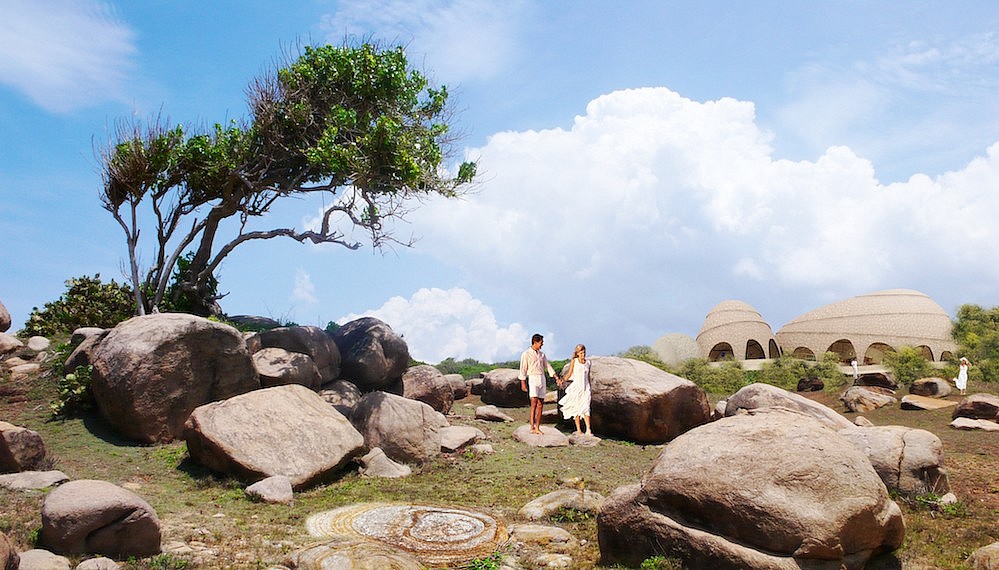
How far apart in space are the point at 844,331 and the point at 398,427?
155 feet

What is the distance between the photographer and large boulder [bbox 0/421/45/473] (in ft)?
38.1

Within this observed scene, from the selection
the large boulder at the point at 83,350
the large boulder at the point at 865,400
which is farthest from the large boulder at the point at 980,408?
the large boulder at the point at 83,350

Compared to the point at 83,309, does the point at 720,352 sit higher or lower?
lower

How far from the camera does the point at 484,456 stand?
14.7 m

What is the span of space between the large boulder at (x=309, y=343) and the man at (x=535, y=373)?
546 centimetres

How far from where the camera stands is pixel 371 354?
2020 cm

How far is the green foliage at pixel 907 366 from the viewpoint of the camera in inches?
1396

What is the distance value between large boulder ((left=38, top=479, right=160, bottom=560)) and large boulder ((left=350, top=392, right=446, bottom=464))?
5944 millimetres

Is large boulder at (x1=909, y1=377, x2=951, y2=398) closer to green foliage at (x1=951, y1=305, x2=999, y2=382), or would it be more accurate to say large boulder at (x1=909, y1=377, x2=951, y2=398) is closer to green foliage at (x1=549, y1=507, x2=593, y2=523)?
green foliage at (x1=951, y1=305, x2=999, y2=382)

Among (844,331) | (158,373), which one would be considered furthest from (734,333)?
(158,373)

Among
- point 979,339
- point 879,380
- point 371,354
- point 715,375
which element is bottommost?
point 879,380

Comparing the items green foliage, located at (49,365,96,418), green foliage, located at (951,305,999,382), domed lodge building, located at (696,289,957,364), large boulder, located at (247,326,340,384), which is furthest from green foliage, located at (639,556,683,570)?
domed lodge building, located at (696,289,957,364)

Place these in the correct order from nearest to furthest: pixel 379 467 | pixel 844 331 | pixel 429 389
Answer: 1. pixel 379 467
2. pixel 429 389
3. pixel 844 331

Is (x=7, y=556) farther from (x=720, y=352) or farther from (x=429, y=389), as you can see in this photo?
(x=720, y=352)
